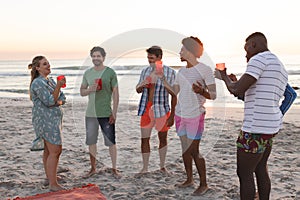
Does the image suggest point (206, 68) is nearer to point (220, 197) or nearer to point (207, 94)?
point (207, 94)

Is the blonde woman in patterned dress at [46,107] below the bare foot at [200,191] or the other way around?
the other way around

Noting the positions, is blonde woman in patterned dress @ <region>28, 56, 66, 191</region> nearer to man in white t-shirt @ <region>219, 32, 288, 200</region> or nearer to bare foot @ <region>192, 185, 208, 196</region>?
bare foot @ <region>192, 185, 208, 196</region>

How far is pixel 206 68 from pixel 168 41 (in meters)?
0.50

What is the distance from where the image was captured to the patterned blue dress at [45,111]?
3.77 m

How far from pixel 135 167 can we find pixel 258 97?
2.70 meters

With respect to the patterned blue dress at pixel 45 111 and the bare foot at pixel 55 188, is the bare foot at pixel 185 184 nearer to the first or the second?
the bare foot at pixel 55 188

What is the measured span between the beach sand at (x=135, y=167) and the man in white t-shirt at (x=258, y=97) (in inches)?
48.2

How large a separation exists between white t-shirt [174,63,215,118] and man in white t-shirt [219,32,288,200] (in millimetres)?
753

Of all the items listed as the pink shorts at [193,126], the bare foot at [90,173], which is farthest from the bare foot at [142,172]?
the pink shorts at [193,126]

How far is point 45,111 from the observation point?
12.7 ft

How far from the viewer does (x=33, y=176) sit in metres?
4.68

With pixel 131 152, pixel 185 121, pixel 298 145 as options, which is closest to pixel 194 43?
pixel 185 121

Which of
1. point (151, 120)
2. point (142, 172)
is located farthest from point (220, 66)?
point (142, 172)

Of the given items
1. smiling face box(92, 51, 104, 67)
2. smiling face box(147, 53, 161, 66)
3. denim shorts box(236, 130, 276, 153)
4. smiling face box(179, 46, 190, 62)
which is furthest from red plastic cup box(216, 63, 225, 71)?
smiling face box(92, 51, 104, 67)
